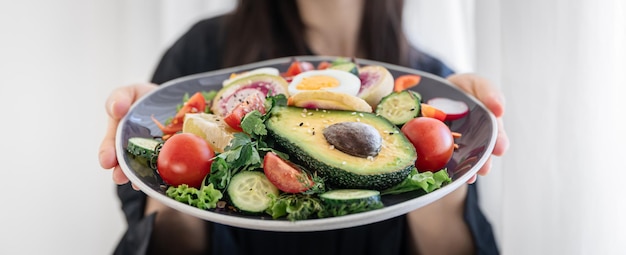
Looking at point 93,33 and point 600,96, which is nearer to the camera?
point 600,96

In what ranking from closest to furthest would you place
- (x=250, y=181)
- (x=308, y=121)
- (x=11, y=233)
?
(x=250, y=181)
(x=308, y=121)
(x=11, y=233)

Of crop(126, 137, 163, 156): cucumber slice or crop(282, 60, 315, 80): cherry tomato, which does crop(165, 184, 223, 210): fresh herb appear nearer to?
crop(126, 137, 163, 156): cucumber slice

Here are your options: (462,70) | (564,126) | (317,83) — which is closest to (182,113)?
(317,83)

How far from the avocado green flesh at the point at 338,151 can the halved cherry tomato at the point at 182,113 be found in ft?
0.60

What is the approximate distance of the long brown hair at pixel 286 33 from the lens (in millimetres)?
1602

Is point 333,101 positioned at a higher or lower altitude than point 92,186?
higher

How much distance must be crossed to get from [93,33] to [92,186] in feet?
1.77

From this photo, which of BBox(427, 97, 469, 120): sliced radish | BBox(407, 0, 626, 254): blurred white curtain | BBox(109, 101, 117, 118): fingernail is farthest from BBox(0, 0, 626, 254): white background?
BBox(109, 101, 117, 118): fingernail

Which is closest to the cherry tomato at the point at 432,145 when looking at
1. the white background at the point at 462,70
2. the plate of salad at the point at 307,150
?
the plate of salad at the point at 307,150

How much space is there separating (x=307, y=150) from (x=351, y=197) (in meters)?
0.13

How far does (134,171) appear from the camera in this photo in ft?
2.76

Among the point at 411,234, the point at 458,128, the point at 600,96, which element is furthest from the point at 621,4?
the point at 411,234

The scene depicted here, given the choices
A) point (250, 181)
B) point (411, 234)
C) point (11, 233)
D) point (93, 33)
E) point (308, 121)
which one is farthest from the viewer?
point (93, 33)

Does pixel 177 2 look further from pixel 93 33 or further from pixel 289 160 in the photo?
pixel 289 160
